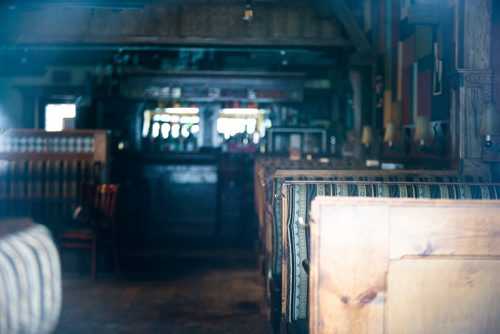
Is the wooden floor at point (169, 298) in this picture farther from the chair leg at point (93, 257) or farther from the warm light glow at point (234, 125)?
the warm light glow at point (234, 125)

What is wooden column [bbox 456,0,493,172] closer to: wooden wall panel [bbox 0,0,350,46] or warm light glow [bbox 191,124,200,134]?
wooden wall panel [bbox 0,0,350,46]

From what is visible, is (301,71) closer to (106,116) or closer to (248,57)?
(248,57)

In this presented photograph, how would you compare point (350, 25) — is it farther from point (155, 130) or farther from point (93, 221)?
point (155, 130)

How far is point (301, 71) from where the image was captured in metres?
12.4

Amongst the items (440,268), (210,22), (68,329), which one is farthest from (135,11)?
(440,268)

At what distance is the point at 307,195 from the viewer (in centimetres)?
306

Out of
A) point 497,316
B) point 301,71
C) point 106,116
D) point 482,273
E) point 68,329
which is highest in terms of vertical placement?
point 301,71

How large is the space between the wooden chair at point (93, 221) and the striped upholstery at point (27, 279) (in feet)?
11.7

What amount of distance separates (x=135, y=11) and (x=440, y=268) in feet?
24.2

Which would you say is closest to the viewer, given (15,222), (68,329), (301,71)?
(15,222)

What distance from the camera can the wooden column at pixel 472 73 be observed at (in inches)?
187

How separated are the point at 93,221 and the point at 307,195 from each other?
137 inches

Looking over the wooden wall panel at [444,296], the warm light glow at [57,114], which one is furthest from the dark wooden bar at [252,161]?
the warm light glow at [57,114]

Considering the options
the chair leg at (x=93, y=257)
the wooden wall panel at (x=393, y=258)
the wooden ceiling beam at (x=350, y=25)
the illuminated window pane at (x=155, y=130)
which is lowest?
the chair leg at (x=93, y=257)
